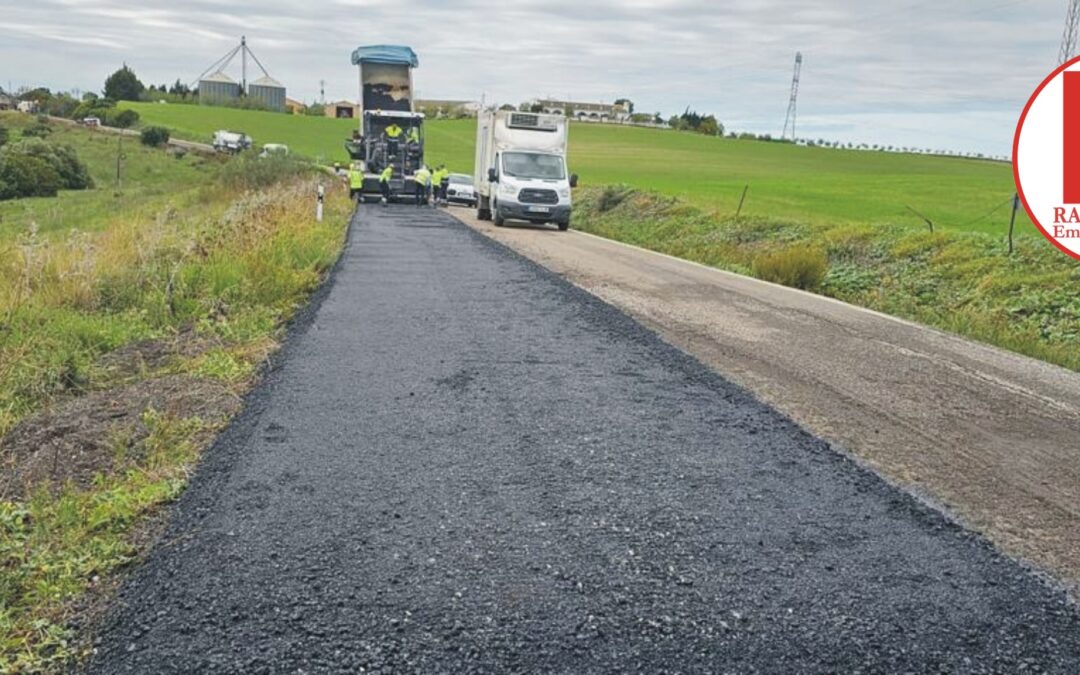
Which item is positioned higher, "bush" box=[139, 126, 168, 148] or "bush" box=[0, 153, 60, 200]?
"bush" box=[139, 126, 168, 148]

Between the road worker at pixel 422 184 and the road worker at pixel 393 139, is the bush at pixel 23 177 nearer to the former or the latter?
the road worker at pixel 393 139

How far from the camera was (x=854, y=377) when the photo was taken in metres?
7.38

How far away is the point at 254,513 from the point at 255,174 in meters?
31.8

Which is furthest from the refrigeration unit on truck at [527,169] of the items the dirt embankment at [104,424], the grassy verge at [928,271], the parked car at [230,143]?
the parked car at [230,143]

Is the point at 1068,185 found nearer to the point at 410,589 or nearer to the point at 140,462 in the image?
the point at 410,589

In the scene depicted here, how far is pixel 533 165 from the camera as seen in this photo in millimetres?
24094

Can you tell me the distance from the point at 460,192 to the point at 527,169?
10466 mm

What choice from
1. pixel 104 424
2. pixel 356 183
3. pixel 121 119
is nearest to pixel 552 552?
pixel 104 424

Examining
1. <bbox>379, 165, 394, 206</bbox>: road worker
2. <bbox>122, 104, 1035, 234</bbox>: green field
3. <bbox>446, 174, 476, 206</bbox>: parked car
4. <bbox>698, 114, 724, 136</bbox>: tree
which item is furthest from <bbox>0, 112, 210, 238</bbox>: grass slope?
<bbox>698, 114, 724, 136</bbox>: tree

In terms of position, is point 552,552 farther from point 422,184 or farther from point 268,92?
point 268,92

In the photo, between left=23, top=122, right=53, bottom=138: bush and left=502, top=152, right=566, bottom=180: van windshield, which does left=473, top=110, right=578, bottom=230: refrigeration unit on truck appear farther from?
left=23, top=122, right=53, bottom=138: bush

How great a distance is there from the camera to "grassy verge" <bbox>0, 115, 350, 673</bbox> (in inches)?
133

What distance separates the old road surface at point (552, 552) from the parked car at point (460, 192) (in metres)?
28.2

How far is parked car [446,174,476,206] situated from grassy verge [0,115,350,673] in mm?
19203
